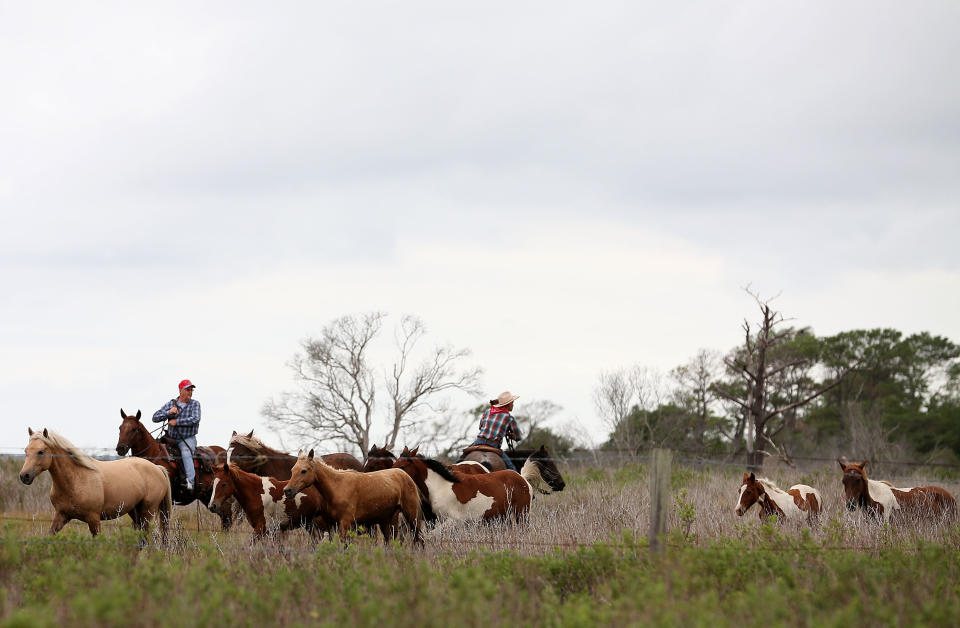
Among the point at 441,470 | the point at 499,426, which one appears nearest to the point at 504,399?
the point at 499,426

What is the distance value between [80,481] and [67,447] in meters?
0.41

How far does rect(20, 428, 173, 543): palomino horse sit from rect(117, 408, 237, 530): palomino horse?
228 centimetres

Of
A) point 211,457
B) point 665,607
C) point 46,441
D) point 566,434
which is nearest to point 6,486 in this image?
point 211,457

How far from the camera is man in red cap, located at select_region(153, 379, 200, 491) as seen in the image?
45.6ft

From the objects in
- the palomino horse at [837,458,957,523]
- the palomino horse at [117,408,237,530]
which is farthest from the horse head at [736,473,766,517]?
the palomino horse at [117,408,237,530]

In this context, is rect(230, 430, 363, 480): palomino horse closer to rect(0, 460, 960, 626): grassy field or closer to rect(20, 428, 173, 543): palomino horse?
rect(20, 428, 173, 543): palomino horse

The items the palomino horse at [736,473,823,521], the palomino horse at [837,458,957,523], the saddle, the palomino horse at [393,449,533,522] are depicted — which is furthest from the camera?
the saddle

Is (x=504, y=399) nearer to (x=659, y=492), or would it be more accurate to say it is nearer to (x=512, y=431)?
(x=512, y=431)

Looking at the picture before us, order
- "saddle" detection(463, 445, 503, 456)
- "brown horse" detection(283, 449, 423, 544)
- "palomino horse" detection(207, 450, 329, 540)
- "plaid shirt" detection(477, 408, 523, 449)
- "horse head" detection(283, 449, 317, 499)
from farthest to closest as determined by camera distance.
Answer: "plaid shirt" detection(477, 408, 523, 449)
"saddle" detection(463, 445, 503, 456)
"palomino horse" detection(207, 450, 329, 540)
"brown horse" detection(283, 449, 423, 544)
"horse head" detection(283, 449, 317, 499)

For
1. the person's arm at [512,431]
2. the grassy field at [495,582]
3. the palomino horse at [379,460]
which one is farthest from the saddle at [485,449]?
the grassy field at [495,582]

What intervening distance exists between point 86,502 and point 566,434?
36944 millimetres

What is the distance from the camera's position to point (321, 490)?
10172 mm

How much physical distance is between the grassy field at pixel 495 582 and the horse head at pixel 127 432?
12.4ft

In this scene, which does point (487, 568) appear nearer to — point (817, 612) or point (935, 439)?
point (817, 612)
